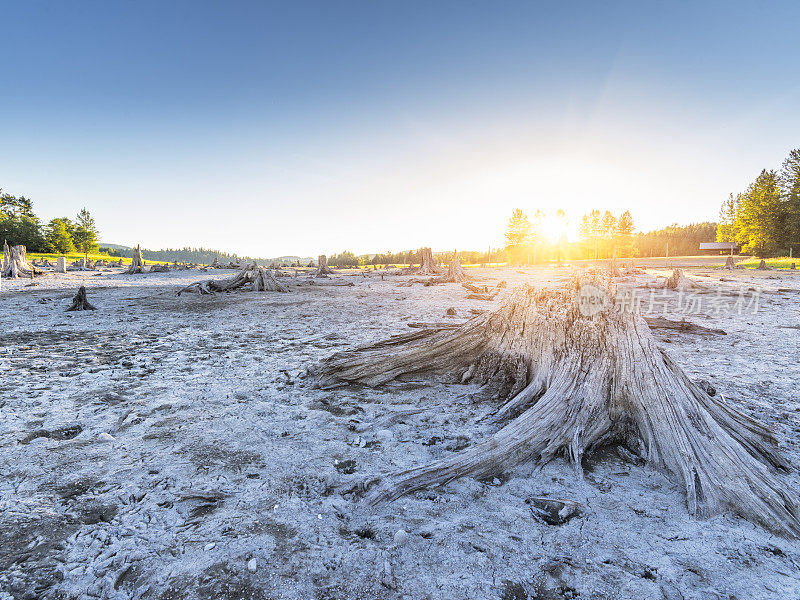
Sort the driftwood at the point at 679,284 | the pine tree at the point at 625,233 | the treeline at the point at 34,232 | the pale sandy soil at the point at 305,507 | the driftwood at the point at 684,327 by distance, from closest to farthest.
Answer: the pale sandy soil at the point at 305,507 < the driftwood at the point at 684,327 < the driftwood at the point at 679,284 < the treeline at the point at 34,232 < the pine tree at the point at 625,233

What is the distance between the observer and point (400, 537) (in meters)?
2.32

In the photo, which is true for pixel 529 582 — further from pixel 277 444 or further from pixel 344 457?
pixel 277 444

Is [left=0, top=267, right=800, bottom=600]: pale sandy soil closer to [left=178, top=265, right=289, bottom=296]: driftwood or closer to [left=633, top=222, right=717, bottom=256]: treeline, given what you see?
[left=178, top=265, right=289, bottom=296]: driftwood

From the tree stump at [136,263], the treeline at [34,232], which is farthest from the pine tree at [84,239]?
the tree stump at [136,263]

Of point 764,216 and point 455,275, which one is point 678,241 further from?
point 455,275

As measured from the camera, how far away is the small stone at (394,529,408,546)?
2.29 m

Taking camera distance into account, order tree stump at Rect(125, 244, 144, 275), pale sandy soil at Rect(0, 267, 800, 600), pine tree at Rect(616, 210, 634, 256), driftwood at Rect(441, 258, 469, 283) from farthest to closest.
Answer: pine tree at Rect(616, 210, 634, 256) < tree stump at Rect(125, 244, 144, 275) < driftwood at Rect(441, 258, 469, 283) < pale sandy soil at Rect(0, 267, 800, 600)

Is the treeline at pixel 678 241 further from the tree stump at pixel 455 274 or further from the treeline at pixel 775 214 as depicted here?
the tree stump at pixel 455 274

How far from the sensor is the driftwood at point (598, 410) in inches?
106

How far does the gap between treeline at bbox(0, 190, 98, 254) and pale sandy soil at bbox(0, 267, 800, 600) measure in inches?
3075

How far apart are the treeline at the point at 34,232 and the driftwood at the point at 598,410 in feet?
265

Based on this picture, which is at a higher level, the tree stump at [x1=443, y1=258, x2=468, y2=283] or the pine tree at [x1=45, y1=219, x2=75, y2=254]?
the pine tree at [x1=45, y1=219, x2=75, y2=254]

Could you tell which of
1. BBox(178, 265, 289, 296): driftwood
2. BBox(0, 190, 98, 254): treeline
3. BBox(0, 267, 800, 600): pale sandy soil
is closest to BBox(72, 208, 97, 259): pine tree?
BBox(0, 190, 98, 254): treeline

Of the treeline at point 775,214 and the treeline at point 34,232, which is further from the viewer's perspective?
the treeline at point 34,232
